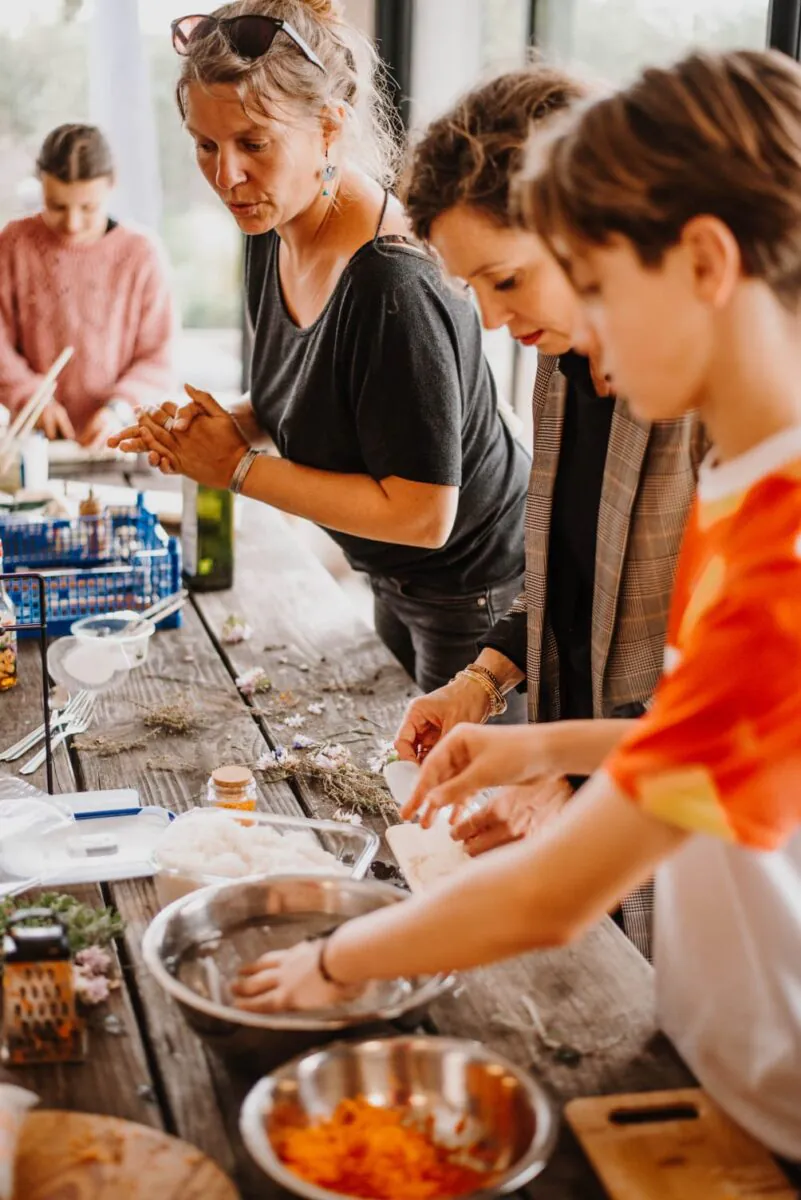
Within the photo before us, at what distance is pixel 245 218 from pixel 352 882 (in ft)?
3.90

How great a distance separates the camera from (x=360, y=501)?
6.66 feet

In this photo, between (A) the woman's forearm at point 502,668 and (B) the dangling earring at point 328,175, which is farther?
(B) the dangling earring at point 328,175

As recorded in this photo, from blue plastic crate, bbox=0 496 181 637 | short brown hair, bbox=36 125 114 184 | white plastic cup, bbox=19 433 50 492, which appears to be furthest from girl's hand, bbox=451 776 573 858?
short brown hair, bbox=36 125 114 184

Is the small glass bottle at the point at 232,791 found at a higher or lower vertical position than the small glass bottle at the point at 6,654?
higher

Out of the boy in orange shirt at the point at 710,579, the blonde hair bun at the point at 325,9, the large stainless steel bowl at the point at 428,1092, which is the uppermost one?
the blonde hair bun at the point at 325,9

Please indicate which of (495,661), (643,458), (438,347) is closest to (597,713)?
(495,661)

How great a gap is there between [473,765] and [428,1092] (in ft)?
1.18

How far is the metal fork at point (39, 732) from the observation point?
1840mm

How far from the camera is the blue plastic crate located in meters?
2.32

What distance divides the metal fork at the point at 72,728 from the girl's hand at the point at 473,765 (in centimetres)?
66

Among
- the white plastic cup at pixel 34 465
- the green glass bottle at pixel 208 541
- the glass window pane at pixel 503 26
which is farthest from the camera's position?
the glass window pane at pixel 503 26

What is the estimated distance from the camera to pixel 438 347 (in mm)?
1936

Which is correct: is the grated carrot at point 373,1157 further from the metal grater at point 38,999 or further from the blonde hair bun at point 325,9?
the blonde hair bun at point 325,9

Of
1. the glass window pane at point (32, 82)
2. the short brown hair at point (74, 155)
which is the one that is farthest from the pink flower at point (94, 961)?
the glass window pane at point (32, 82)
